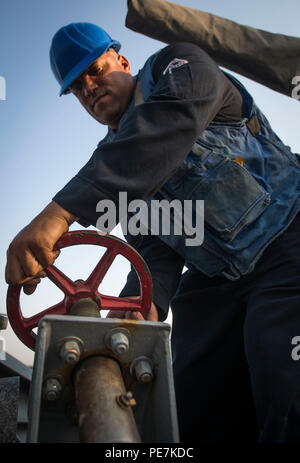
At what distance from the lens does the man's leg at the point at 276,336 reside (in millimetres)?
1305

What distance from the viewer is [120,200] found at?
117 cm

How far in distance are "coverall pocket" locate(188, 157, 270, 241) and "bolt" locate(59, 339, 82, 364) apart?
82 cm

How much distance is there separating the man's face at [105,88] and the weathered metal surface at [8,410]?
1.33 metres

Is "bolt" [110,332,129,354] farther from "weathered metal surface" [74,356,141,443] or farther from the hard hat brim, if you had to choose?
the hard hat brim

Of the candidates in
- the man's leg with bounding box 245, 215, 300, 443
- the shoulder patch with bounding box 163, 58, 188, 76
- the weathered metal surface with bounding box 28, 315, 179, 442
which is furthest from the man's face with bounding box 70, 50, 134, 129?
the weathered metal surface with bounding box 28, 315, 179, 442

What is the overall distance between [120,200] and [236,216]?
61 cm

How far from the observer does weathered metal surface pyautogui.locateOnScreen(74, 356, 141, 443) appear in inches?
31.9

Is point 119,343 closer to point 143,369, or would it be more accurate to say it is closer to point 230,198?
point 143,369

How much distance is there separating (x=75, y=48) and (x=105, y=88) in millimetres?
234

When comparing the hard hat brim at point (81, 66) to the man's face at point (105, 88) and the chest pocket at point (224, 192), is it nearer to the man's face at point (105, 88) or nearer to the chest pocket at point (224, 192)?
the man's face at point (105, 88)

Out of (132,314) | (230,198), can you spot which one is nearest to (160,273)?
(132,314)

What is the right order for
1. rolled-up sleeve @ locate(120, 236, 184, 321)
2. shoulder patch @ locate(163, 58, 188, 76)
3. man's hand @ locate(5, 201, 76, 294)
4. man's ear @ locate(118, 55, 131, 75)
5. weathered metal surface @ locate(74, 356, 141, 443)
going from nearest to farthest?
weathered metal surface @ locate(74, 356, 141, 443) < man's hand @ locate(5, 201, 76, 294) < shoulder patch @ locate(163, 58, 188, 76) < rolled-up sleeve @ locate(120, 236, 184, 321) < man's ear @ locate(118, 55, 131, 75)

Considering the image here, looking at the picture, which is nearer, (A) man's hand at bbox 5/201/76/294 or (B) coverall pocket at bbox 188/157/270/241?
(A) man's hand at bbox 5/201/76/294
